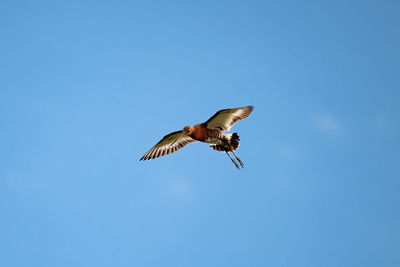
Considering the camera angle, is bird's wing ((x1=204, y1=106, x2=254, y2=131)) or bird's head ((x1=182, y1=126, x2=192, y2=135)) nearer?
bird's wing ((x1=204, y1=106, x2=254, y2=131))

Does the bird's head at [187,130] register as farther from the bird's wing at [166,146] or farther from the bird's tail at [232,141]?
the bird's tail at [232,141]

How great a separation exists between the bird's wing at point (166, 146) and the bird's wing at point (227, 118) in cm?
138

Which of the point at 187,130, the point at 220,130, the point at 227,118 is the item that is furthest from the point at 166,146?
the point at 227,118

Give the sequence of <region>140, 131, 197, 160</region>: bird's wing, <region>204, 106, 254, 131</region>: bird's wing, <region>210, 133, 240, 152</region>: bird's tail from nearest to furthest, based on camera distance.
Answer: <region>204, 106, 254, 131</region>: bird's wing
<region>210, 133, 240, 152</region>: bird's tail
<region>140, 131, 197, 160</region>: bird's wing

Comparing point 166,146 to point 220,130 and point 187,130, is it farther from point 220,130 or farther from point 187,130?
point 220,130

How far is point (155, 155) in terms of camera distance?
12.9m

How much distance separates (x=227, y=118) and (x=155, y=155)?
2.91 meters

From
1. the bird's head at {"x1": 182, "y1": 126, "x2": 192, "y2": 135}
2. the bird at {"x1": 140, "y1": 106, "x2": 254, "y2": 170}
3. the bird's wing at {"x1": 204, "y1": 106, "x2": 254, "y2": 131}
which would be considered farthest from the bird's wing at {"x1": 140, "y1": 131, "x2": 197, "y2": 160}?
the bird's wing at {"x1": 204, "y1": 106, "x2": 254, "y2": 131}

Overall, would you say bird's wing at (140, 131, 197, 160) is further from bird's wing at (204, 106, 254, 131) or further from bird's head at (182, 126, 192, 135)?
bird's wing at (204, 106, 254, 131)

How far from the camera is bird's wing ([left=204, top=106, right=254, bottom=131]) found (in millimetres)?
11122

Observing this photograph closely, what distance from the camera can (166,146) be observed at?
13062 mm

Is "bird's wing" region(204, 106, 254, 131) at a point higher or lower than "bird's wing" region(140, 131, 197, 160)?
lower

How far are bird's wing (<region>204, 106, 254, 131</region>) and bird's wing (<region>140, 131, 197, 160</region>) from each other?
1.38 m

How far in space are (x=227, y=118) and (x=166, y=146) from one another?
8.71 ft
